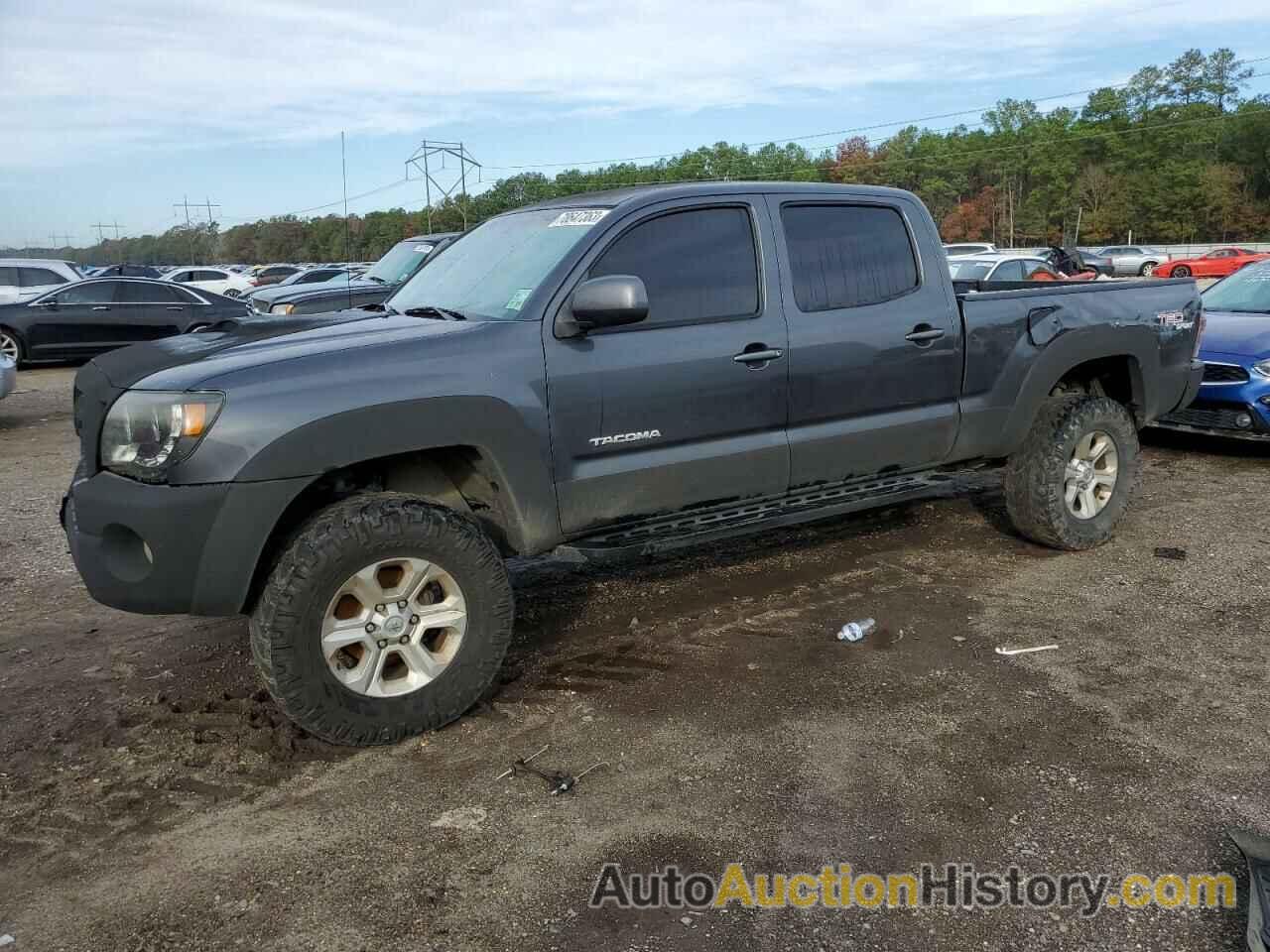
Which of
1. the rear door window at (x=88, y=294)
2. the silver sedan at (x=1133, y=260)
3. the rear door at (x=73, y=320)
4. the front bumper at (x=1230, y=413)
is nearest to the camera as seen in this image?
the front bumper at (x=1230, y=413)

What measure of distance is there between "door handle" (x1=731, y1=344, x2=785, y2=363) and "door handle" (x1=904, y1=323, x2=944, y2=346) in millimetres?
787

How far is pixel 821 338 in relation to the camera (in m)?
4.52

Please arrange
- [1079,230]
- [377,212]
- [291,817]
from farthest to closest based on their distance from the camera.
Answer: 1. [377,212]
2. [1079,230]
3. [291,817]

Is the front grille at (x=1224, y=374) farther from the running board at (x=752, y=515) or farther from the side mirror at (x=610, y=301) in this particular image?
the side mirror at (x=610, y=301)

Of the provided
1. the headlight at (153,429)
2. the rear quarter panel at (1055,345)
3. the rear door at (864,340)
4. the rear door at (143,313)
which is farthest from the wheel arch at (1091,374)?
the rear door at (143,313)

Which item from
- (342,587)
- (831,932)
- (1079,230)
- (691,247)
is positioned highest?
(1079,230)

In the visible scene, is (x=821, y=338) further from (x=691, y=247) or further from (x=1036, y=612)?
(x=1036, y=612)

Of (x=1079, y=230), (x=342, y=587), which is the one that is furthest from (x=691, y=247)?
(x=1079, y=230)

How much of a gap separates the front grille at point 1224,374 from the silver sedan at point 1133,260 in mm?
39025

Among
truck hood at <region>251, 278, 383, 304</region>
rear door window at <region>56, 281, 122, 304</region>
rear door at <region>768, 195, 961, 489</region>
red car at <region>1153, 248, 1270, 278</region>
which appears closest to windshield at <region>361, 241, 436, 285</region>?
truck hood at <region>251, 278, 383, 304</region>

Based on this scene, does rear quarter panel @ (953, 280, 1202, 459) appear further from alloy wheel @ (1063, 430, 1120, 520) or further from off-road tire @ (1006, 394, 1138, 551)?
alloy wheel @ (1063, 430, 1120, 520)

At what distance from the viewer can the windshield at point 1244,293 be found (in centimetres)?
887

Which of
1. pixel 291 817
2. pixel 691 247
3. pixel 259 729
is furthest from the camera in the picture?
pixel 691 247

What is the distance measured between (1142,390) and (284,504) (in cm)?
472
